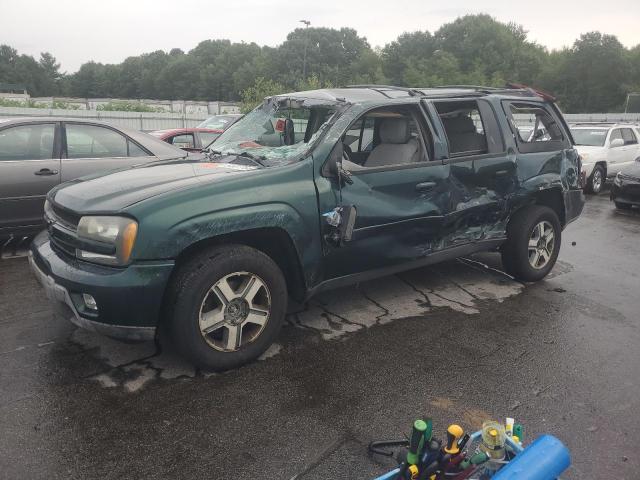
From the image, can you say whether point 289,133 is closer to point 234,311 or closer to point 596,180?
point 234,311

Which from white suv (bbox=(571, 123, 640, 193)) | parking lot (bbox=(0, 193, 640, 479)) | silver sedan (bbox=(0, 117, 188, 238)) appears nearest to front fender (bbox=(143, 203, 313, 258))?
parking lot (bbox=(0, 193, 640, 479))

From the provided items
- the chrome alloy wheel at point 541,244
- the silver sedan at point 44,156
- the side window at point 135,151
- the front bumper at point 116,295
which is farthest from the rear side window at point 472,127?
the side window at point 135,151

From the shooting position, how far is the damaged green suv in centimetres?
294

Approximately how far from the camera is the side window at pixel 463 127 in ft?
14.3

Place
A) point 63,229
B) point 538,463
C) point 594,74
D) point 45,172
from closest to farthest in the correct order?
point 538,463
point 63,229
point 45,172
point 594,74

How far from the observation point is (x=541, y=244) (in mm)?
5105

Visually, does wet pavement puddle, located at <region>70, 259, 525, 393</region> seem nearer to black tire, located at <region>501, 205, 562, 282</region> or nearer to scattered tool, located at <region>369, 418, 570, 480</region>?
black tire, located at <region>501, 205, 562, 282</region>

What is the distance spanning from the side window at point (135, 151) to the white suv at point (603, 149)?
9.36 meters

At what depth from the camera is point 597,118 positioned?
1187 inches

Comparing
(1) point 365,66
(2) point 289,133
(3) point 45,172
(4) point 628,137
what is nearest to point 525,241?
(2) point 289,133

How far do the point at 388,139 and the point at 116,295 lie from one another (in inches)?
102

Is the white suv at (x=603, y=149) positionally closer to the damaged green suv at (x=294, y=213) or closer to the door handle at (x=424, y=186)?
the damaged green suv at (x=294, y=213)

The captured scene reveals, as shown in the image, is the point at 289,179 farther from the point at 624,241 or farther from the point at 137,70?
the point at 137,70

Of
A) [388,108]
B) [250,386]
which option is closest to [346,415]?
[250,386]
